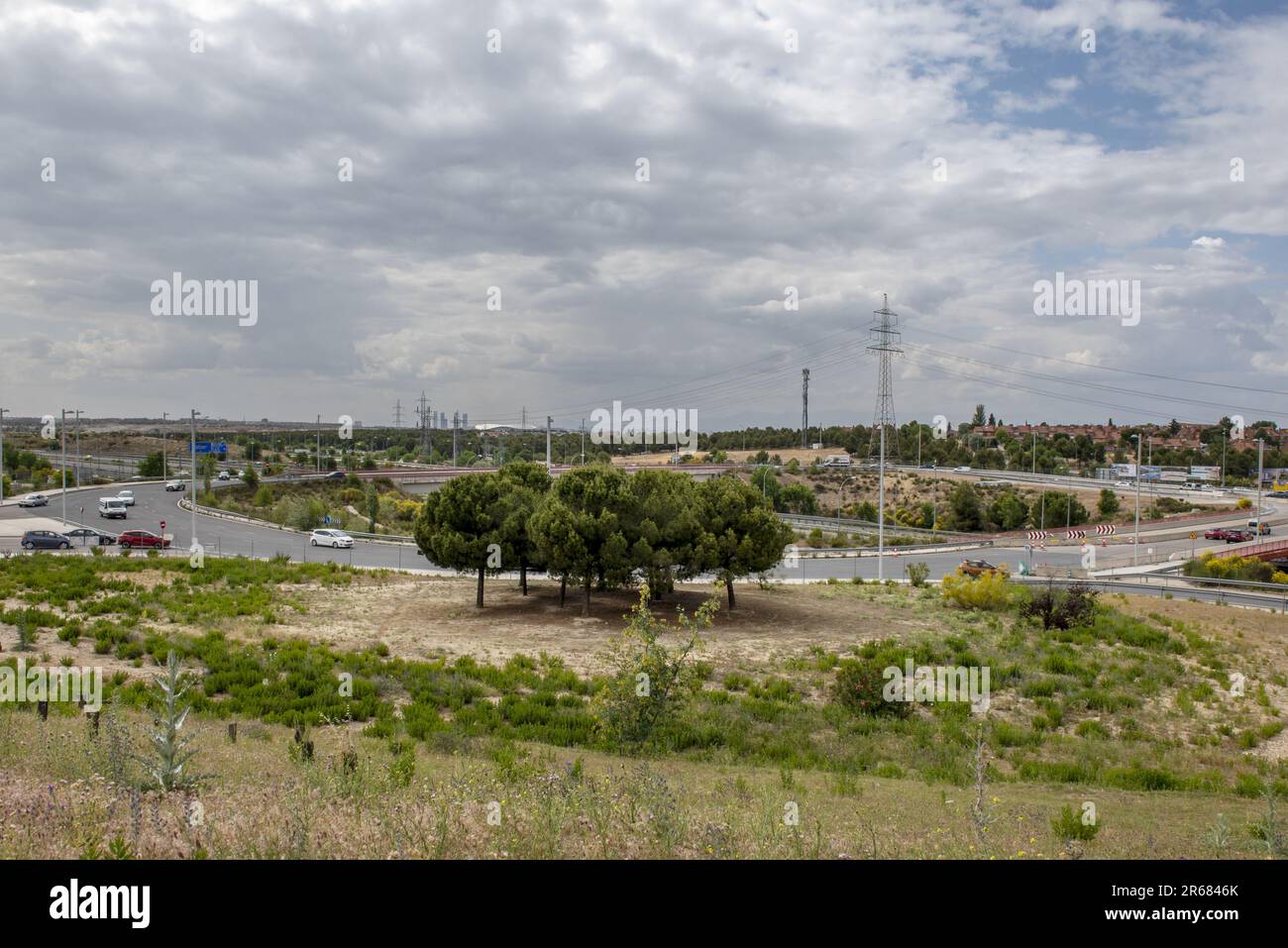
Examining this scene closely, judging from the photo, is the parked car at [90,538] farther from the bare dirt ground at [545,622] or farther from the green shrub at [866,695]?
the green shrub at [866,695]

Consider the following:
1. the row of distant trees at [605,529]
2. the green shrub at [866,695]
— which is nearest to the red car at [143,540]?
the row of distant trees at [605,529]

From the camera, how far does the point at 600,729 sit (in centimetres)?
1616

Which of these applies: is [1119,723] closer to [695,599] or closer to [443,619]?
[695,599]

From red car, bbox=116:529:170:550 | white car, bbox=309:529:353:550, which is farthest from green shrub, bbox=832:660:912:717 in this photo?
red car, bbox=116:529:170:550

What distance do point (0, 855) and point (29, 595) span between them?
28480 mm

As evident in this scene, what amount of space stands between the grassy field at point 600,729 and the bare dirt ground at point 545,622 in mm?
211

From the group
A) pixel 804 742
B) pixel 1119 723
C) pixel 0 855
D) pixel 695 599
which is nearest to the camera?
pixel 0 855

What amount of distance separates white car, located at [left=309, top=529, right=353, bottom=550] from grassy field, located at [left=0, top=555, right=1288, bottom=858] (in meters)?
13.7

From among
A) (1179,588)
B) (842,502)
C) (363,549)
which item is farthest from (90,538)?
(842,502)

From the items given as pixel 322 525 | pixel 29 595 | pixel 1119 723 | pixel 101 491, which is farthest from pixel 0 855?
pixel 101 491

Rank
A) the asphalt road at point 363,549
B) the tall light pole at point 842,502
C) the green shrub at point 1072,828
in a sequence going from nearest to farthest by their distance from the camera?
the green shrub at point 1072,828 < the asphalt road at point 363,549 < the tall light pole at point 842,502

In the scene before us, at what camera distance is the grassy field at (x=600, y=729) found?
22.9 feet
